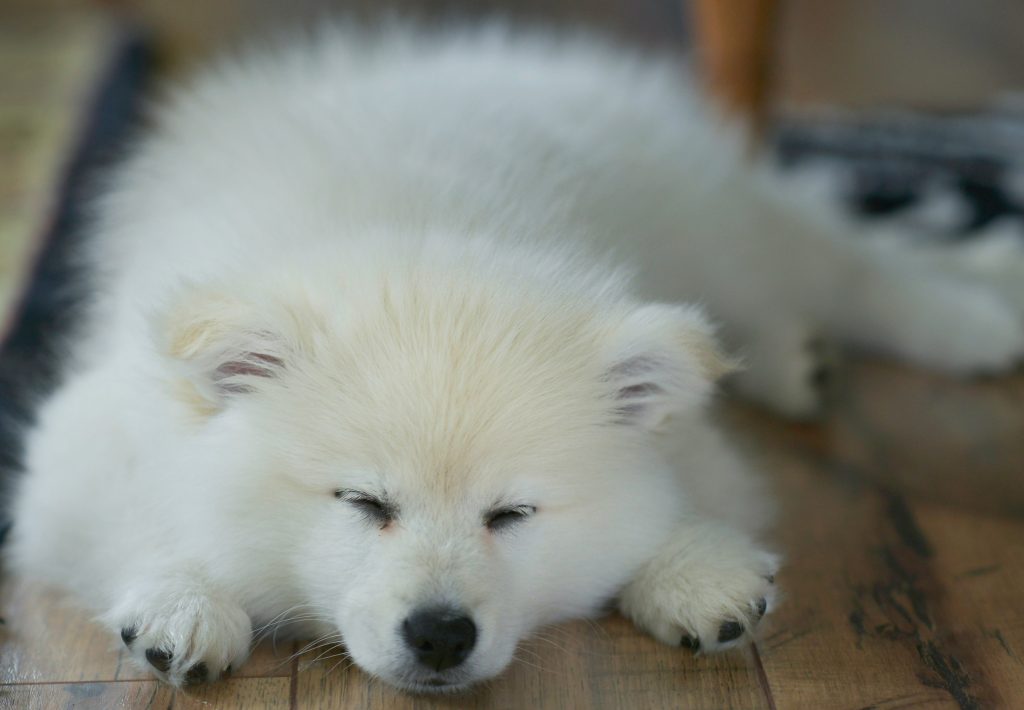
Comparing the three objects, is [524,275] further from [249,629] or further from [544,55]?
[544,55]

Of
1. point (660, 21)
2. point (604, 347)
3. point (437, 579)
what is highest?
point (604, 347)

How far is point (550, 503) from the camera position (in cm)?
198

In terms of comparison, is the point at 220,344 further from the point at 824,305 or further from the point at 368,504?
the point at 824,305

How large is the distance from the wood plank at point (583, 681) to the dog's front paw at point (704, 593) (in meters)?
0.04

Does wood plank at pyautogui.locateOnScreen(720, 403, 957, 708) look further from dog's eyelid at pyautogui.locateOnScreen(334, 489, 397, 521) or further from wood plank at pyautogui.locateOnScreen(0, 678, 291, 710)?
wood plank at pyautogui.locateOnScreen(0, 678, 291, 710)

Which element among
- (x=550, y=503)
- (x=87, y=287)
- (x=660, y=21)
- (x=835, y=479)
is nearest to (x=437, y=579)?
(x=550, y=503)

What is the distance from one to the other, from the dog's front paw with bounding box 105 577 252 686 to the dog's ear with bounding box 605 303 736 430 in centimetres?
77

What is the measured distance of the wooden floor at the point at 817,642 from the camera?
6.47ft

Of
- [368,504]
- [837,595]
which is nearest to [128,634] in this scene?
[368,504]

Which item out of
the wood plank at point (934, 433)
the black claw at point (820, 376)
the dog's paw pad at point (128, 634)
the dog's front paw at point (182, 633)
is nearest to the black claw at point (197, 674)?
the dog's front paw at point (182, 633)

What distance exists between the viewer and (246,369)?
6.68 feet

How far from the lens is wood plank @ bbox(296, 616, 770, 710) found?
1959 millimetres

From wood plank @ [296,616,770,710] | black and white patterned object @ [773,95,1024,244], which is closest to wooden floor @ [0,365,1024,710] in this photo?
wood plank @ [296,616,770,710]

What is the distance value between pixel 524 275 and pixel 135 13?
4241 millimetres
